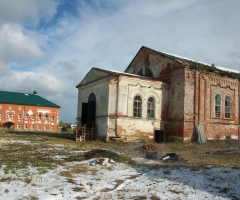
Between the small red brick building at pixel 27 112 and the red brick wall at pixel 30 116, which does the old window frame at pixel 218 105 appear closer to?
the small red brick building at pixel 27 112

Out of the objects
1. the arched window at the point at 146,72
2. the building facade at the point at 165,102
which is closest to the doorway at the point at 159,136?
the building facade at the point at 165,102

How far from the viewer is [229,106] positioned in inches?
848

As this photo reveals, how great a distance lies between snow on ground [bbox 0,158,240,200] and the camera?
581 centimetres

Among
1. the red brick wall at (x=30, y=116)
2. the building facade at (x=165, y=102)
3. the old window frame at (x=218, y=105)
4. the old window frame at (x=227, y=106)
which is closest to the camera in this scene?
the building facade at (x=165, y=102)

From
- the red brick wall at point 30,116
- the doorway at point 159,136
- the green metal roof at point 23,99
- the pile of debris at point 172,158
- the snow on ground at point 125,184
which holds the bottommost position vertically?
the snow on ground at point 125,184

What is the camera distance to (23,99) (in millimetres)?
52938

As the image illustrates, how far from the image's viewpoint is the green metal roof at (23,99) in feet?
169

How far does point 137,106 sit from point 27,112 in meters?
38.3

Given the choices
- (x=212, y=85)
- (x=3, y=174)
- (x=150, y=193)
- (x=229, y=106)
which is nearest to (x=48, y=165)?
(x=3, y=174)

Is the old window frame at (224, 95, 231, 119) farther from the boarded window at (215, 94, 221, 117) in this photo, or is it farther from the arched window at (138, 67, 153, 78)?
the arched window at (138, 67, 153, 78)

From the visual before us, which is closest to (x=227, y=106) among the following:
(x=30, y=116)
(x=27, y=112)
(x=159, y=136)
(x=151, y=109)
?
(x=159, y=136)

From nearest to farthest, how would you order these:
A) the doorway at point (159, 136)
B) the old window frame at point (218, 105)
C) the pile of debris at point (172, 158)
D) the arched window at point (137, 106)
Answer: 1. the pile of debris at point (172, 158)
2. the arched window at point (137, 106)
3. the doorway at point (159, 136)
4. the old window frame at point (218, 105)

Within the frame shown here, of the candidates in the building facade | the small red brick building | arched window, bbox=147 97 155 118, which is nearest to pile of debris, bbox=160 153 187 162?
the building facade

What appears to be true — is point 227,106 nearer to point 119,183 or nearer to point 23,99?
point 119,183
